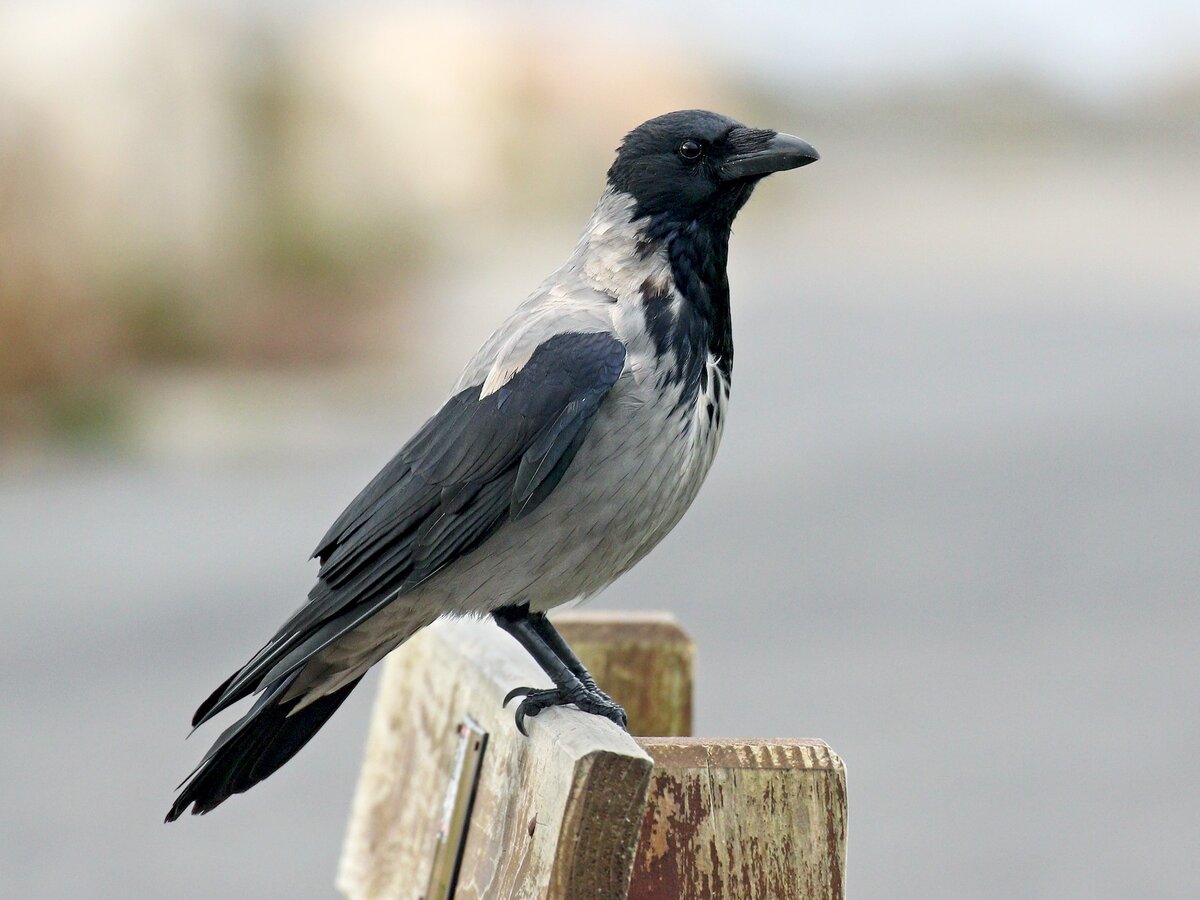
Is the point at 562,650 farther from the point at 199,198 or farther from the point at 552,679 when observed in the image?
the point at 199,198

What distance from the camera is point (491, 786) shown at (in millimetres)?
2584

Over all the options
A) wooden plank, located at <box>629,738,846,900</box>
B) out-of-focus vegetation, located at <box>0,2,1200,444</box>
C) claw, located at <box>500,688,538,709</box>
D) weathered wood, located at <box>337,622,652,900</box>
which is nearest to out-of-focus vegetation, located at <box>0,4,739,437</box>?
out-of-focus vegetation, located at <box>0,2,1200,444</box>

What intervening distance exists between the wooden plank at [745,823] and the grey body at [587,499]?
85 centimetres

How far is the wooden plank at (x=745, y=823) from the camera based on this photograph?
85.7 inches

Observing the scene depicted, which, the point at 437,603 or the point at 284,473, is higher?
the point at 284,473

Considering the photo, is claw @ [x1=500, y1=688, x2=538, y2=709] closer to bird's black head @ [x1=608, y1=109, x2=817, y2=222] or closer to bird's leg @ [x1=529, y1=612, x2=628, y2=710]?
bird's leg @ [x1=529, y1=612, x2=628, y2=710]

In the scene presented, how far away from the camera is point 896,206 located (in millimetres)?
47125

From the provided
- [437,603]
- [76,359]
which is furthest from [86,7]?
[437,603]

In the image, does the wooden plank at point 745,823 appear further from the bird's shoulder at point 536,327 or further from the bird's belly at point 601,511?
the bird's shoulder at point 536,327

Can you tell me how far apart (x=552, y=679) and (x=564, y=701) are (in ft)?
0.58

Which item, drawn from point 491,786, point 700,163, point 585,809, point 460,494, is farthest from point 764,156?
point 585,809

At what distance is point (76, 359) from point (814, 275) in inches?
760

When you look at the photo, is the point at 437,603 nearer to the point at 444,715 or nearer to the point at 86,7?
the point at 444,715

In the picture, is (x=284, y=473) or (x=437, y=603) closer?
(x=437, y=603)
